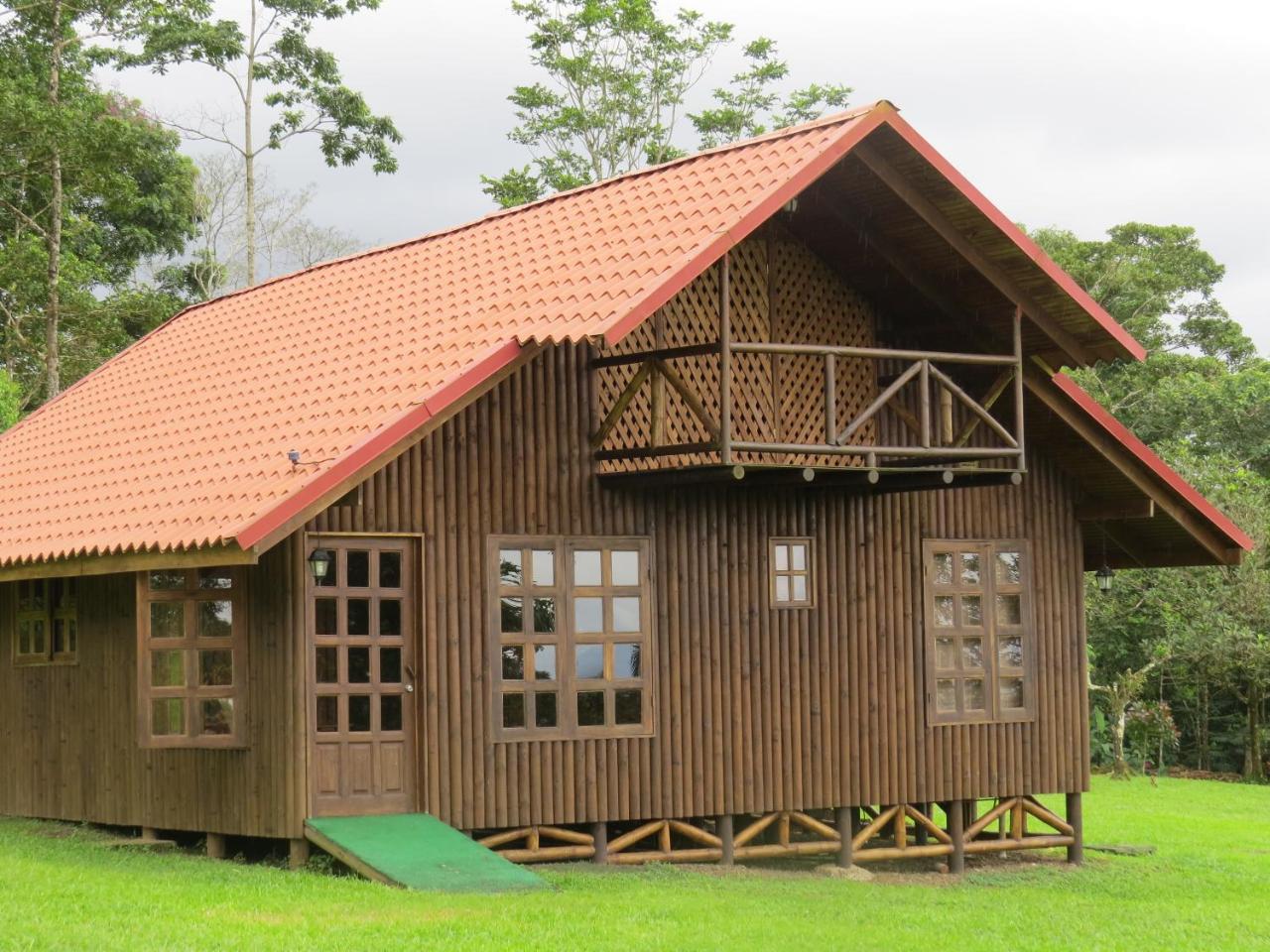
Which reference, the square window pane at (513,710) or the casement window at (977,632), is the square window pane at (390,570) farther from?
the casement window at (977,632)

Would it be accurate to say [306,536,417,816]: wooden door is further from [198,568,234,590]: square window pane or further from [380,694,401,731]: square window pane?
[198,568,234,590]: square window pane

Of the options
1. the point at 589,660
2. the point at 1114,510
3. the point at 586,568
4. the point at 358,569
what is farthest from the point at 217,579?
the point at 1114,510

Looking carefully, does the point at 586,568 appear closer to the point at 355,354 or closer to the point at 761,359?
the point at 761,359

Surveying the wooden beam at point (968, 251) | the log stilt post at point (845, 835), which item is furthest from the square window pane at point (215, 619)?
the wooden beam at point (968, 251)

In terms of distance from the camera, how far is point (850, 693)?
1683 centimetres

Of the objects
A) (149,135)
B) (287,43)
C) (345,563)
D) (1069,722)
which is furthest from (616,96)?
(345,563)

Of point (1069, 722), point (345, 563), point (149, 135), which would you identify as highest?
point (149, 135)

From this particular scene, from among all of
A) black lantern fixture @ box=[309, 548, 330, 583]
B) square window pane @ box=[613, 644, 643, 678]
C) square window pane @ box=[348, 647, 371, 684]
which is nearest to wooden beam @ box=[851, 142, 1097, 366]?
square window pane @ box=[613, 644, 643, 678]

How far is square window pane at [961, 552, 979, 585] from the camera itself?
1772 centimetres

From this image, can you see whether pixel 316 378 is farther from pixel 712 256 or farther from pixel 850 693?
pixel 850 693

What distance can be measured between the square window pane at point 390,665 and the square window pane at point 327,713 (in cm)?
42

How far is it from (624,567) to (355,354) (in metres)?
2.94

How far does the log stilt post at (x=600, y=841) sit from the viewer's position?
50.1 ft

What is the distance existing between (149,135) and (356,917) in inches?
1223
